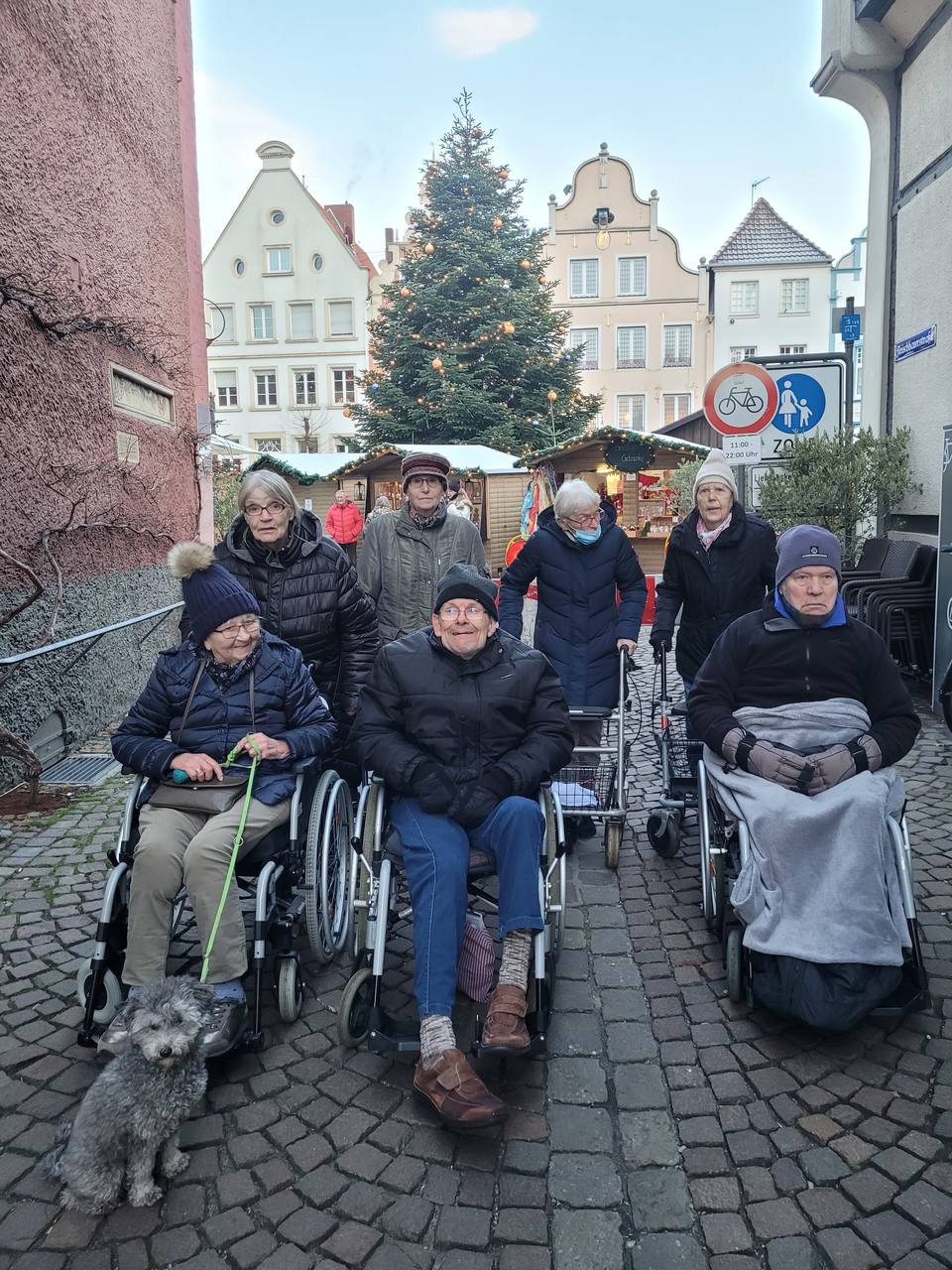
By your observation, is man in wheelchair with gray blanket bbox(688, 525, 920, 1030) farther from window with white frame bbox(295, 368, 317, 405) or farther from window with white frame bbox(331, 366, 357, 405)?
window with white frame bbox(295, 368, 317, 405)

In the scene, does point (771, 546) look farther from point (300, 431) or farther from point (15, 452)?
point (300, 431)

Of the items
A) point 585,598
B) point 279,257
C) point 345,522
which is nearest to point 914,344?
point 585,598

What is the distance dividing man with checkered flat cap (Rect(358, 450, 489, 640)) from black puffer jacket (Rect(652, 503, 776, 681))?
110cm

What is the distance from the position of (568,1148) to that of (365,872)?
1154 mm

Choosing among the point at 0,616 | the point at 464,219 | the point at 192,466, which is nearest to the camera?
the point at 0,616

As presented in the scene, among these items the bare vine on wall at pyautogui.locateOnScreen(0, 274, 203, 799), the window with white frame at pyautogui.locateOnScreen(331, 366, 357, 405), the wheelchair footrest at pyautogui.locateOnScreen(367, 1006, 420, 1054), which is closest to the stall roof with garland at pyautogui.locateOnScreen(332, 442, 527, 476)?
the bare vine on wall at pyautogui.locateOnScreen(0, 274, 203, 799)

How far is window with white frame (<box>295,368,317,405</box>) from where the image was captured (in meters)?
41.0

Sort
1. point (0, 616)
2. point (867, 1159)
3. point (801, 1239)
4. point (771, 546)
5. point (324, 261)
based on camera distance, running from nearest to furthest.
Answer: point (801, 1239) < point (867, 1159) < point (771, 546) < point (0, 616) < point (324, 261)

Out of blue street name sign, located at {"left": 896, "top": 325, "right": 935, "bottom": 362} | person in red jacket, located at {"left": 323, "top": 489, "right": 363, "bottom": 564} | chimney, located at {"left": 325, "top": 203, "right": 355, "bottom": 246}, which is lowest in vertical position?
person in red jacket, located at {"left": 323, "top": 489, "right": 363, "bottom": 564}

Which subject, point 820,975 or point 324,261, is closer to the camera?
point 820,975

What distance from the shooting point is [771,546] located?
→ 5281 mm

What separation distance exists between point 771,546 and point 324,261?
3913 centimetres

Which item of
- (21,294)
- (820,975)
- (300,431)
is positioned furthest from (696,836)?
(300,431)

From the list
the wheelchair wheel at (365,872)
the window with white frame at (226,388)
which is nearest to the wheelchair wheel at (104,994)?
the wheelchair wheel at (365,872)
